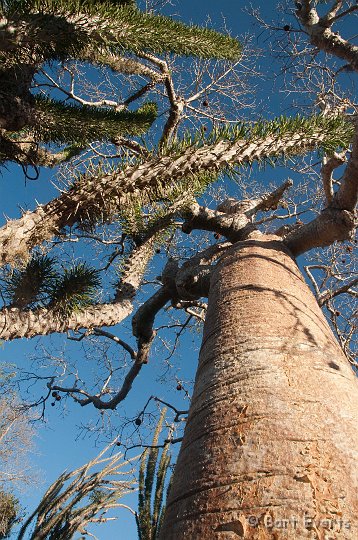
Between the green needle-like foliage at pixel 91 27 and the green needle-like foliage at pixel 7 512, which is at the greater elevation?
the green needle-like foliage at pixel 91 27

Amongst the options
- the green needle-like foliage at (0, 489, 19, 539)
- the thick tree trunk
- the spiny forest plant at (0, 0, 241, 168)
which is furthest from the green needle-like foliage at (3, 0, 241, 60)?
the green needle-like foliage at (0, 489, 19, 539)

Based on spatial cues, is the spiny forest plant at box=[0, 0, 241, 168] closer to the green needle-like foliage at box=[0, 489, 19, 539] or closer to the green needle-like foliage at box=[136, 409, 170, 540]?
the green needle-like foliage at box=[136, 409, 170, 540]

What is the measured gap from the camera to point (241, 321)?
1.78 metres

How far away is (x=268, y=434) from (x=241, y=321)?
0.63 metres

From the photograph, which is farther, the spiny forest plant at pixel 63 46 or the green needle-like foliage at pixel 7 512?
the green needle-like foliage at pixel 7 512

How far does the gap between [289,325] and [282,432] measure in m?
0.58

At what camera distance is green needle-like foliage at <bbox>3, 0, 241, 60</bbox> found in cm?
296

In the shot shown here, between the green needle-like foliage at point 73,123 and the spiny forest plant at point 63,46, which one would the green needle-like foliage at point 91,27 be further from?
the green needle-like foliage at point 73,123

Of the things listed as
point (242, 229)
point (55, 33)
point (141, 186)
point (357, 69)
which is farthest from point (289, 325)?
point (357, 69)

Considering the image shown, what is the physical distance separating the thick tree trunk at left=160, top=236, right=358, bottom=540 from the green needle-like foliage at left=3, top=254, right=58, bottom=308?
1.74 m

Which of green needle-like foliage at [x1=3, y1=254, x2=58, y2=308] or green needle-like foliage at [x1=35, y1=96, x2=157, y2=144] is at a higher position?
green needle-like foliage at [x1=35, y1=96, x2=157, y2=144]

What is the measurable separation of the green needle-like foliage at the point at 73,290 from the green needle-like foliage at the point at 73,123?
123 centimetres

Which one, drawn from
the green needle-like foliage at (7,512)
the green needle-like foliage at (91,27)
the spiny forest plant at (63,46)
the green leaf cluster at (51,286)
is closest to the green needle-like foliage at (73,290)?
the green leaf cluster at (51,286)

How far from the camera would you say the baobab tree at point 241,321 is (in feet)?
3.49
